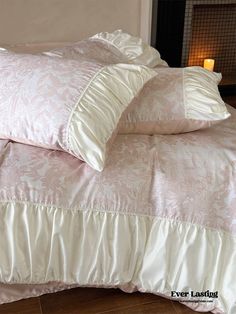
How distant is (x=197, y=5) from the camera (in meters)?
2.59

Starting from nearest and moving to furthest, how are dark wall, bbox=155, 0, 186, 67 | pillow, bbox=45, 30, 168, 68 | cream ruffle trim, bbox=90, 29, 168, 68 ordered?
pillow, bbox=45, 30, 168, 68
cream ruffle trim, bbox=90, 29, 168, 68
dark wall, bbox=155, 0, 186, 67

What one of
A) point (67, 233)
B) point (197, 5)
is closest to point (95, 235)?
point (67, 233)

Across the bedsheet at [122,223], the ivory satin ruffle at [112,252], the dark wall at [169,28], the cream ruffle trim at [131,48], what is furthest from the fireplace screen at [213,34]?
the ivory satin ruffle at [112,252]

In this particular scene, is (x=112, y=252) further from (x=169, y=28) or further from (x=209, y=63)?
(x=209, y=63)

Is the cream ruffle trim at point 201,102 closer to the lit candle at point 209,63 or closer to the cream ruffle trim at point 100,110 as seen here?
the cream ruffle trim at point 100,110

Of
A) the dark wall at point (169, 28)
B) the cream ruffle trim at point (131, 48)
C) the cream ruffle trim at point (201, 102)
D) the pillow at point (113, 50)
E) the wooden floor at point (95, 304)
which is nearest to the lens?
the wooden floor at point (95, 304)

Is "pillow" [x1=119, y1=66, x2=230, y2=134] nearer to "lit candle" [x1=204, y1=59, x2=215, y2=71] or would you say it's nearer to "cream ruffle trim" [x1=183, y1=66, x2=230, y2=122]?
"cream ruffle trim" [x1=183, y1=66, x2=230, y2=122]

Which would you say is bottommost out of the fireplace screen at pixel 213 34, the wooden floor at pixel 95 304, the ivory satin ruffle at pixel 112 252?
the wooden floor at pixel 95 304

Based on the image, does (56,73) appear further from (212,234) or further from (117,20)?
(117,20)

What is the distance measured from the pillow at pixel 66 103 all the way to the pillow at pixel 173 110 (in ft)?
0.31

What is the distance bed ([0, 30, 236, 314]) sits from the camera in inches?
42.3

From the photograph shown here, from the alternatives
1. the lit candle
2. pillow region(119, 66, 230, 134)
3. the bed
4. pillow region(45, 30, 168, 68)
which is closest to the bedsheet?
the bed

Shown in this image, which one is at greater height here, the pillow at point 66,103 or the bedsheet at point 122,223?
the pillow at point 66,103

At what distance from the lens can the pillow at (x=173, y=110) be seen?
4.32 feet
